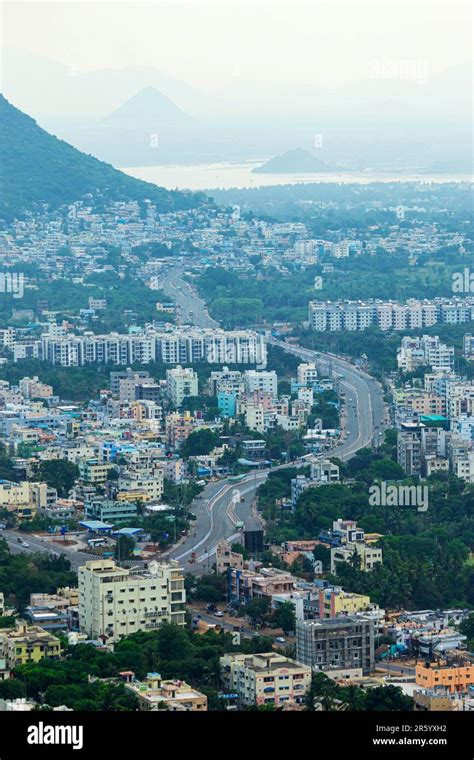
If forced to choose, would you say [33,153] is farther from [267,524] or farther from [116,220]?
[267,524]

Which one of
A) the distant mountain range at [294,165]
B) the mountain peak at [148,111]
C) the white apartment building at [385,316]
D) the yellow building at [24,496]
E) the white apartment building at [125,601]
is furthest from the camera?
the distant mountain range at [294,165]

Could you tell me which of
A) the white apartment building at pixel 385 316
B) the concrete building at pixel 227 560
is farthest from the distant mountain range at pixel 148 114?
the concrete building at pixel 227 560

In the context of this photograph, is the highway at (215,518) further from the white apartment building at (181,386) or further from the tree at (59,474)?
the white apartment building at (181,386)

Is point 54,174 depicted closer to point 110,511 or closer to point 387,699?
point 110,511


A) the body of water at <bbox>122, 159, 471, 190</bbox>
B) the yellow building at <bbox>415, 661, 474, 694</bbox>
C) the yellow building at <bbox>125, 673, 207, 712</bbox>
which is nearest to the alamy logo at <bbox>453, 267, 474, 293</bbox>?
the body of water at <bbox>122, 159, 471, 190</bbox>
